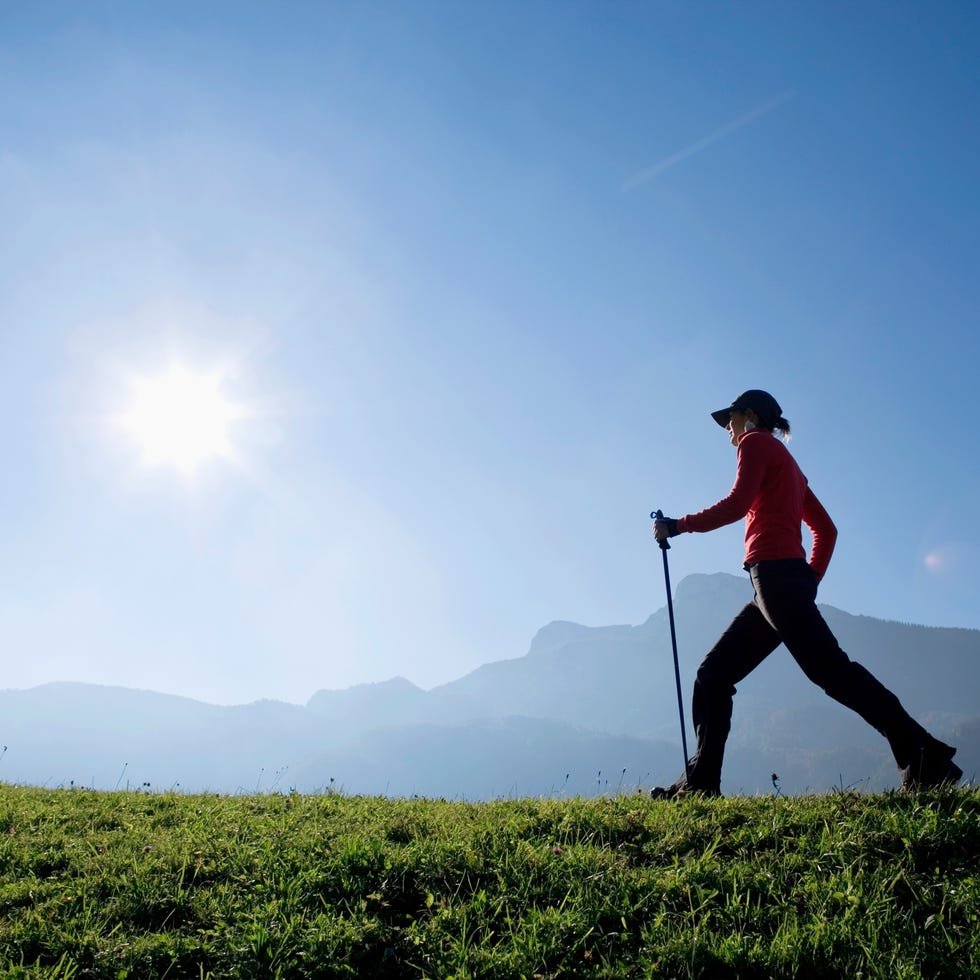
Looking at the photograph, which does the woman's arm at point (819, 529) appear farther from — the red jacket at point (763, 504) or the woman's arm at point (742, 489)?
the woman's arm at point (742, 489)

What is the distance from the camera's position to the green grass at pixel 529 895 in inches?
138

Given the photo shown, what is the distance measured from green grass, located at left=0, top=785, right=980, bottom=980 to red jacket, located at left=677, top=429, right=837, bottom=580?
228cm

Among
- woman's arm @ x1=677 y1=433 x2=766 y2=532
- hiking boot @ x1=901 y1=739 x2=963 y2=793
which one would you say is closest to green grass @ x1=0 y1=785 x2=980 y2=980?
hiking boot @ x1=901 y1=739 x2=963 y2=793

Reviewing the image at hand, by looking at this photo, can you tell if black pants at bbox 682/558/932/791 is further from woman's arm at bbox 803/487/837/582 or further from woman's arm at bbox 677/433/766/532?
woman's arm at bbox 803/487/837/582

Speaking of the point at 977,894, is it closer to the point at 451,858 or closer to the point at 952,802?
the point at 952,802

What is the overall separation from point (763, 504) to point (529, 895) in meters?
4.29

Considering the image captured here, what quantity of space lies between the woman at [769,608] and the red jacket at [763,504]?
0.03ft

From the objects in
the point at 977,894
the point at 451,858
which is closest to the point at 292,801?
the point at 451,858

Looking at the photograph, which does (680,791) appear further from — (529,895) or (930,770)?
(529,895)

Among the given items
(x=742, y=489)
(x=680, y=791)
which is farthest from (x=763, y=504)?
(x=680, y=791)

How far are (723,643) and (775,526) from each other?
1.31m

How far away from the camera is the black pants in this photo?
18.2ft

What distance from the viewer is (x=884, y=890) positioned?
157 inches

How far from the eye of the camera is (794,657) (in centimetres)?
555
